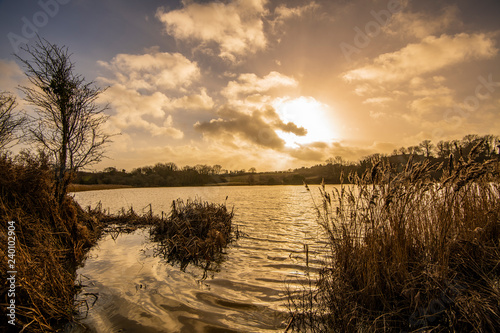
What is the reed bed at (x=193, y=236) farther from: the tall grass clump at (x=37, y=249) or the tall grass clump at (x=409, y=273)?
the tall grass clump at (x=409, y=273)

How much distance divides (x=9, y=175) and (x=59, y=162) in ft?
9.19

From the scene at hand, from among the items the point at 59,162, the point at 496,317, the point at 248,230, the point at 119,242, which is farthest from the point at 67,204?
the point at 496,317

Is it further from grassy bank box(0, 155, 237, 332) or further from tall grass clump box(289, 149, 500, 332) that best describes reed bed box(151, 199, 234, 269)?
tall grass clump box(289, 149, 500, 332)

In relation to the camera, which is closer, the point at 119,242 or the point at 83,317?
the point at 83,317

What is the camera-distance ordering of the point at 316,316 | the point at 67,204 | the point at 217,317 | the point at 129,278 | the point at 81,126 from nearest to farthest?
1. the point at 316,316
2. the point at 217,317
3. the point at 129,278
4. the point at 67,204
5. the point at 81,126

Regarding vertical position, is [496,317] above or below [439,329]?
above

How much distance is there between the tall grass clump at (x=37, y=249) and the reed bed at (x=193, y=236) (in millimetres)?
2804

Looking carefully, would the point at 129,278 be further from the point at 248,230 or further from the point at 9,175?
the point at 248,230

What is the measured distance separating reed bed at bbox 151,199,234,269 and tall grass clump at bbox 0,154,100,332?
9.20 feet

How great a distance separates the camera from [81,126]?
985cm

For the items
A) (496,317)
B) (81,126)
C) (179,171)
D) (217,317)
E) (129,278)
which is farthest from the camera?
(179,171)

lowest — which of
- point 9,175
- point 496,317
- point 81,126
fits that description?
point 496,317

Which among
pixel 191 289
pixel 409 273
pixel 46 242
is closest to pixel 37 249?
pixel 46 242

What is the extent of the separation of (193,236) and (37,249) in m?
4.80
